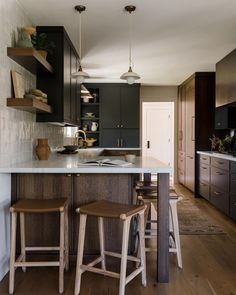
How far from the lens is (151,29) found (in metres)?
3.64

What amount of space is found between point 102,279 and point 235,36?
3.21 metres

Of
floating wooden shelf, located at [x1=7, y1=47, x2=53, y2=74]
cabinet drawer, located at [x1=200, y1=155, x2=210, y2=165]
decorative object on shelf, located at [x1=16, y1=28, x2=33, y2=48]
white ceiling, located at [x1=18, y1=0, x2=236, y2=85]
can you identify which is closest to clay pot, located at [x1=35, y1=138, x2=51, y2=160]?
floating wooden shelf, located at [x1=7, y1=47, x2=53, y2=74]

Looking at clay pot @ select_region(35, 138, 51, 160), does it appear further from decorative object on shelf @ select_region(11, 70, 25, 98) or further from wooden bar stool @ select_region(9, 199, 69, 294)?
wooden bar stool @ select_region(9, 199, 69, 294)

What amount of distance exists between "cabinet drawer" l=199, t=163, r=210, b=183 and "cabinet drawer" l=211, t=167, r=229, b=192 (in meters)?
0.27

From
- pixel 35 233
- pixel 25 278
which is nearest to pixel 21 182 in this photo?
pixel 35 233

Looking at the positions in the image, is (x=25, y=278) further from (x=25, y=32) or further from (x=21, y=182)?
(x=25, y=32)

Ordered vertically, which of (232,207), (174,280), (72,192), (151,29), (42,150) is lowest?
(174,280)

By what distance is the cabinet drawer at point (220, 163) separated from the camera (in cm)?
436

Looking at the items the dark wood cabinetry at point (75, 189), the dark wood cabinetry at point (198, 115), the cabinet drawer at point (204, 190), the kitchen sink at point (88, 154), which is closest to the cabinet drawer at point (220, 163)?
the cabinet drawer at point (204, 190)

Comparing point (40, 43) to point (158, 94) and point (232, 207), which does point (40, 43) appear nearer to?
point (232, 207)

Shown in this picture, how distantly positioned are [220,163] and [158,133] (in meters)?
3.43

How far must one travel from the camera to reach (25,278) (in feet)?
8.13

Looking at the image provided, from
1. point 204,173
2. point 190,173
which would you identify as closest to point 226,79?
point 204,173

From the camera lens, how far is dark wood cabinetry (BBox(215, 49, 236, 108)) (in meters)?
4.49
